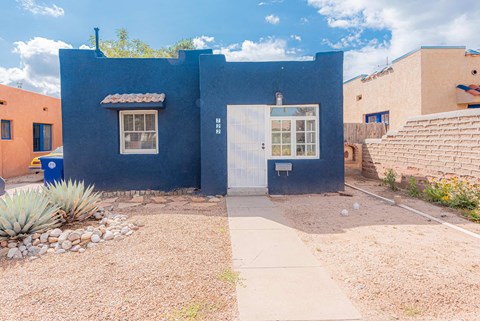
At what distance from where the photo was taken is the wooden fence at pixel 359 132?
1402 cm

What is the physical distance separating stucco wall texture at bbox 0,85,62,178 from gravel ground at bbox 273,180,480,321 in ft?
48.8

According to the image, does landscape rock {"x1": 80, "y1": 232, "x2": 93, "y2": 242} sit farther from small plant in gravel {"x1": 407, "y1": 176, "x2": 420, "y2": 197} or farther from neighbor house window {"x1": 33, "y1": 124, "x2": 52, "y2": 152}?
neighbor house window {"x1": 33, "y1": 124, "x2": 52, "y2": 152}

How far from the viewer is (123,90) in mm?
9648

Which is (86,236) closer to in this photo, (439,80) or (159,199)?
(159,199)

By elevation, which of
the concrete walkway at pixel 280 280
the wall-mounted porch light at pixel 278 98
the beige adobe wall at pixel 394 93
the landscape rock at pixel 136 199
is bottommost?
the concrete walkway at pixel 280 280

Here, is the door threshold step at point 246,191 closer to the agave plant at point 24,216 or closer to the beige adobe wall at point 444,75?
the agave plant at point 24,216

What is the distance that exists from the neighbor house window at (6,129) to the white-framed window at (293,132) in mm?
14004

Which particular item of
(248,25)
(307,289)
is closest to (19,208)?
(307,289)

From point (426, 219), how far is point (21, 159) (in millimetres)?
18113

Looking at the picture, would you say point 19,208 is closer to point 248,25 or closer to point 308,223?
point 308,223

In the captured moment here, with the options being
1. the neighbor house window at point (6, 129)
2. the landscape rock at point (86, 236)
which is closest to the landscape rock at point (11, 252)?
the landscape rock at point (86, 236)

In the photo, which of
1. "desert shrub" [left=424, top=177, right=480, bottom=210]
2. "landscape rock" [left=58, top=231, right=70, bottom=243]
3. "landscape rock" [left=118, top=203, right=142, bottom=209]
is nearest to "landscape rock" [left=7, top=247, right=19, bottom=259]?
"landscape rock" [left=58, top=231, right=70, bottom=243]

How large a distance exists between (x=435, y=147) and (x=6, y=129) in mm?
18652

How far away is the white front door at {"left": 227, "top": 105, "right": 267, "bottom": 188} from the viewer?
915cm
